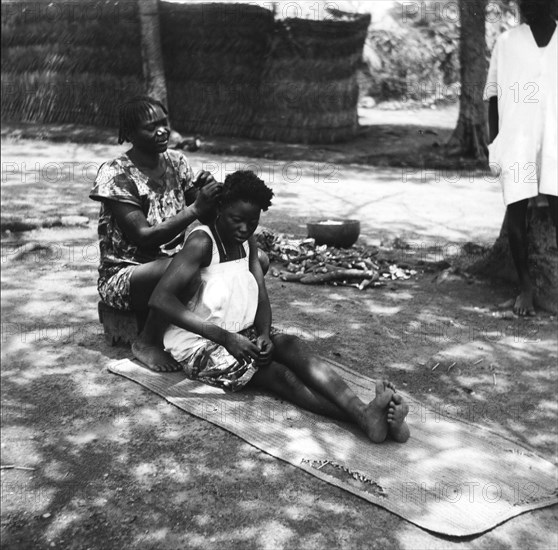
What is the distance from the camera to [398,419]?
3254 millimetres

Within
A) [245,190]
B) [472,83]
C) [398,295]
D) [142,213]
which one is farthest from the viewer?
[472,83]

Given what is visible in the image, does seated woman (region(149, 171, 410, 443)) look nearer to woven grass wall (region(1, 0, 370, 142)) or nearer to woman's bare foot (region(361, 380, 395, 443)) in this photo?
woman's bare foot (region(361, 380, 395, 443))

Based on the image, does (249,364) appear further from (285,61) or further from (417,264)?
(285,61)

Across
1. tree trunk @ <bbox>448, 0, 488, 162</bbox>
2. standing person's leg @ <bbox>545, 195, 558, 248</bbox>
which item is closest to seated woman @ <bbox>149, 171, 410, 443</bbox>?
standing person's leg @ <bbox>545, 195, 558, 248</bbox>

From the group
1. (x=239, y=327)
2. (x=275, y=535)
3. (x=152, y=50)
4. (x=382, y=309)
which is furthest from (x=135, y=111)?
(x=152, y=50)

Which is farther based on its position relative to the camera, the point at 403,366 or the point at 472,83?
the point at 472,83

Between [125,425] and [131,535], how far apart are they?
740mm

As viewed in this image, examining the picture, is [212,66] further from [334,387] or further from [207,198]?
[334,387]

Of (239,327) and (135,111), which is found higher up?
(135,111)

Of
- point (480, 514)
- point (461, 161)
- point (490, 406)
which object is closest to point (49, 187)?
point (461, 161)

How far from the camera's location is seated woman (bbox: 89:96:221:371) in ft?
12.8

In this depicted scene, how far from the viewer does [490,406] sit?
3.87 m

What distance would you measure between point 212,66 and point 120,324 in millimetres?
8398

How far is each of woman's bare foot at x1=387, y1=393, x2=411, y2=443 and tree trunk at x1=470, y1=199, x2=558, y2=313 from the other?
7.03ft
